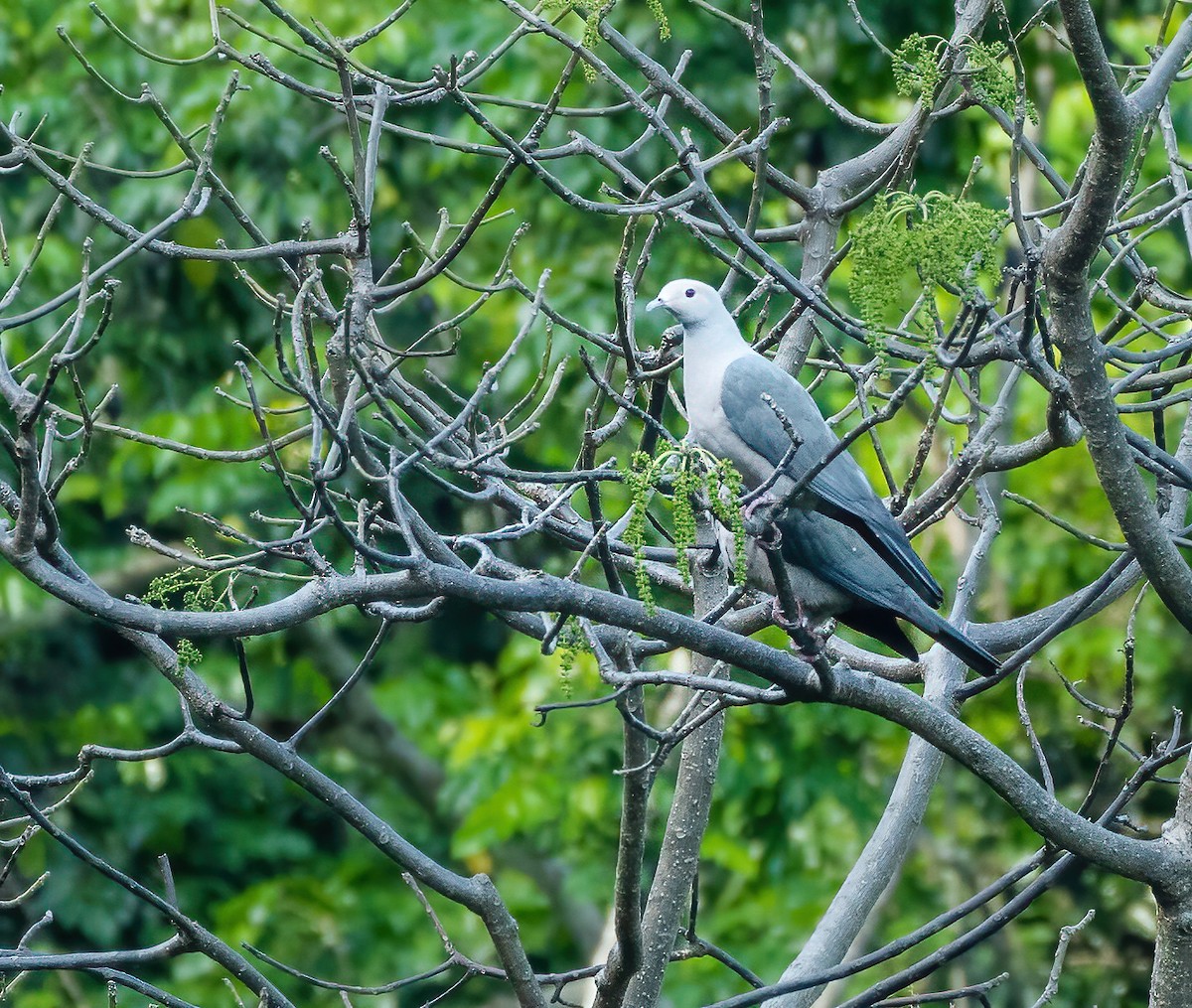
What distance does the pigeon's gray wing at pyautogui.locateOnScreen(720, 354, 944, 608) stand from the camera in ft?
8.46

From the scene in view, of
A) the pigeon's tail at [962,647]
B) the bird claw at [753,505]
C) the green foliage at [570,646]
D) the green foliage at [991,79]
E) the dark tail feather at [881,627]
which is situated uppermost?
the green foliage at [991,79]

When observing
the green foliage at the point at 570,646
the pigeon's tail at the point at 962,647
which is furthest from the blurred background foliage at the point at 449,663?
the green foliage at the point at 570,646

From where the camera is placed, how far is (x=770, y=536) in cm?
190

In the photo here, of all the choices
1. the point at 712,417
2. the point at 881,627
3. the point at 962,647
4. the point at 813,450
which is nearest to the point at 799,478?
the point at 813,450

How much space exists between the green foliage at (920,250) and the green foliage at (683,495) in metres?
0.24

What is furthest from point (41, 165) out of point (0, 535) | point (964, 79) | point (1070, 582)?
point (1070, 582)

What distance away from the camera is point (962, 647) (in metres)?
2.49

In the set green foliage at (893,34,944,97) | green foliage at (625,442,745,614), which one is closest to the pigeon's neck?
green foliage at (893,34,944,97)

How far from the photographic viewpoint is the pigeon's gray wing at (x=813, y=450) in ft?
8.46

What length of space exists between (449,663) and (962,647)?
580 cm

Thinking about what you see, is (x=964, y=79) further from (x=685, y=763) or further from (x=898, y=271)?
(x=685, y=763)

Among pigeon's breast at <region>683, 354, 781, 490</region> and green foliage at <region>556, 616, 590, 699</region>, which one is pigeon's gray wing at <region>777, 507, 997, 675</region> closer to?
pigeon's breast at <region>683, 354, 781, 490</region>

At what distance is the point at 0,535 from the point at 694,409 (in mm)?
1420

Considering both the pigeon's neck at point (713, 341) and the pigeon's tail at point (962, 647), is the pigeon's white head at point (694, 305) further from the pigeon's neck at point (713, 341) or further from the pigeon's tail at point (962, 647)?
the pigeon's tail at point (962, 647)
